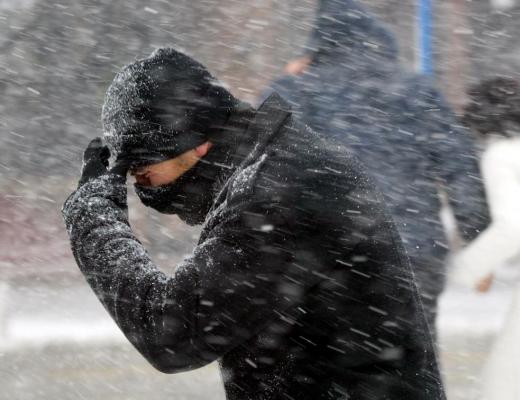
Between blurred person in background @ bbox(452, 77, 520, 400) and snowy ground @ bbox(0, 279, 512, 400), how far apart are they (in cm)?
113

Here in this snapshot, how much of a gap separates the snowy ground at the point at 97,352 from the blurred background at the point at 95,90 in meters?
0.01

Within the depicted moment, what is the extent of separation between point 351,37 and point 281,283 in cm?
141

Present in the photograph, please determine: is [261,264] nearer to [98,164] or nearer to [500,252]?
[98,164]

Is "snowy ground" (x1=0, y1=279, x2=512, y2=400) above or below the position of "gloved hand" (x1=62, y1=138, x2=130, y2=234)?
below

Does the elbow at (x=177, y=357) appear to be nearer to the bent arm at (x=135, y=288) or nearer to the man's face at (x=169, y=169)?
the bent arm at (x=135, y=288)

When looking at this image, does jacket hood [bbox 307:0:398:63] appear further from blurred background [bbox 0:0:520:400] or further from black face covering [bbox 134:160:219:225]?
blurred background [bbox 0:0:520:400]

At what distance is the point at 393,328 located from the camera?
145cm

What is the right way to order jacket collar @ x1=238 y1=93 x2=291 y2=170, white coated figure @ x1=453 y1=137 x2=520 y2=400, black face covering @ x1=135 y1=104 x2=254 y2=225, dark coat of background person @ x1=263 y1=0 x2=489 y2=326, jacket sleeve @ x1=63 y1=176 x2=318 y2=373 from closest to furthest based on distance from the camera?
jacket sleeve @ x1=63 y1=176 x2=318 y2=373 < jacket collar @ x1=238 y1=93 x2=291 y2=170 < black face covering @ x1=135 y1=104 x2=254 y2=225 < dark coat of background person @ x1=263 y1=0 x2=489 y2=326 < white coated figure @ x1=453 y1=137 x2=520 y2=400

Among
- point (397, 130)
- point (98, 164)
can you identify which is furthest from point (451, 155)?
point (98, 164)

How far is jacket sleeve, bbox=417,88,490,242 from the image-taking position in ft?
7.83

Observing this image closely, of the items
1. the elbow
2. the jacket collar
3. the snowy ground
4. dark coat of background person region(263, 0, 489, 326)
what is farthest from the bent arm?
the snowy ground

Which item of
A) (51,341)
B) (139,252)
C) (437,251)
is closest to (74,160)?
(51,341)

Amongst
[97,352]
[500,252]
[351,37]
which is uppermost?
[351,37]

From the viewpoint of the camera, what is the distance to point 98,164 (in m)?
1.67
